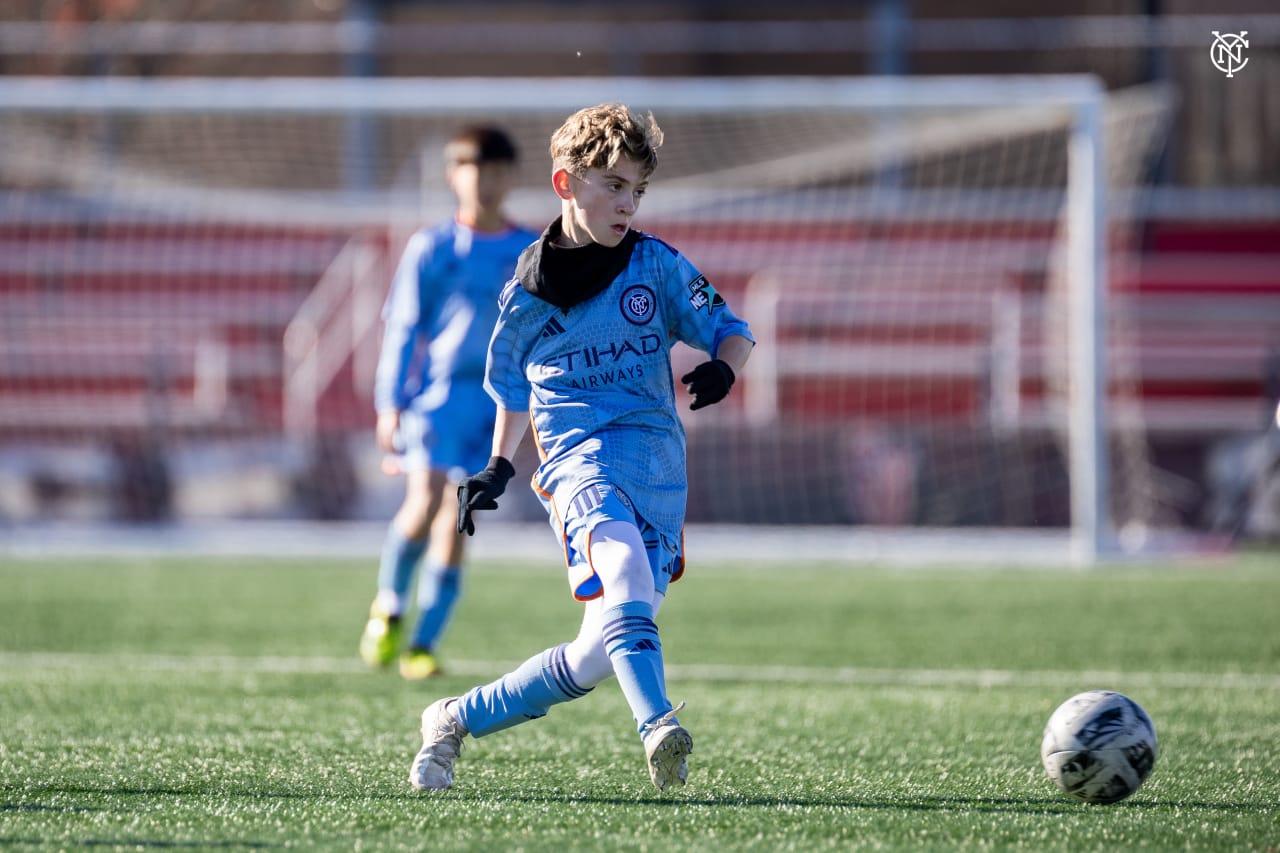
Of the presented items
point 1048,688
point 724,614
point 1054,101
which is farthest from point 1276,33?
point 1048,688

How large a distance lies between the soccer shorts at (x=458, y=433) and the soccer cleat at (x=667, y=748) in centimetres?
266

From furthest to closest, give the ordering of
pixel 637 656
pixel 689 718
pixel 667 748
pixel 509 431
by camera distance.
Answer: pixel 689 718
pixel 509 431
pixel 637 656
pixel 667 748

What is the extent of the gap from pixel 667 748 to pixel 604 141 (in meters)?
1.23

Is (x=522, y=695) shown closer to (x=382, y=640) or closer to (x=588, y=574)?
(x=588, y=574)

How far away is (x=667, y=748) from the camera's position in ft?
10.6

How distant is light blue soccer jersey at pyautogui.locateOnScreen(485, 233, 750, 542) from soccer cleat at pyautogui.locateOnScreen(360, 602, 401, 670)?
7.51ft

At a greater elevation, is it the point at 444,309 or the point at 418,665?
the point at 444,309

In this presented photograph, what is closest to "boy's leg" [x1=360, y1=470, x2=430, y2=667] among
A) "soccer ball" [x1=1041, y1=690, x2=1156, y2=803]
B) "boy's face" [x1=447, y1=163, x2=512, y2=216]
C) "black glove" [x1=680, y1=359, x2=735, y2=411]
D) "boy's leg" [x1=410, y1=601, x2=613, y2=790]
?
"boy's face" [x1=447, y1=163, x2=512, y2=216]

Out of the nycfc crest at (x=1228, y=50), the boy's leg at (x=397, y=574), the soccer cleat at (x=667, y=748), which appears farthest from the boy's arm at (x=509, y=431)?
the nycfc crest at (x=1228, y=50)

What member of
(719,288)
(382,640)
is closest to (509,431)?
(382,640)

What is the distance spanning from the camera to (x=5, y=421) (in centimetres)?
1249

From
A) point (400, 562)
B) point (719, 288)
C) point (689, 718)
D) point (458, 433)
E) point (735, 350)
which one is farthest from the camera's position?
point (719, 288)

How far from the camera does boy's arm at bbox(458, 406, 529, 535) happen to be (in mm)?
3551

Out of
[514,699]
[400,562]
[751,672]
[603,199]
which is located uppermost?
[603,199]
